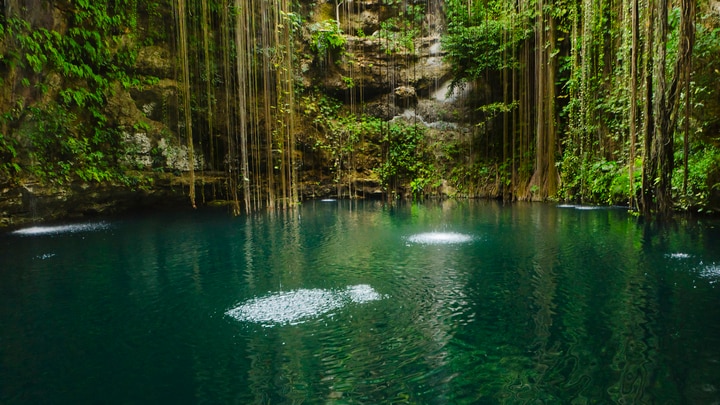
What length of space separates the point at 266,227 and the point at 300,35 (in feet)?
30.5

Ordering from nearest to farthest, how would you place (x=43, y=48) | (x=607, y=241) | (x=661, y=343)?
(x=661, y=343)
(x=607, y=241)
(x=43, y=48)

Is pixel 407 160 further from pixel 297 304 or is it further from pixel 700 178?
pixel 297 304

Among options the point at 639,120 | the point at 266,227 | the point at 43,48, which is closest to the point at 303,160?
the point at 266,227

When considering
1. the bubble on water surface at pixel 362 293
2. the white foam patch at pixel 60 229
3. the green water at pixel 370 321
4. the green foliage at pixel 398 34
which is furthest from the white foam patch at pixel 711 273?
the green foliage at pixel 398 34

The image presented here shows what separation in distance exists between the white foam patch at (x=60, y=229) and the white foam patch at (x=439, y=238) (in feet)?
21.7

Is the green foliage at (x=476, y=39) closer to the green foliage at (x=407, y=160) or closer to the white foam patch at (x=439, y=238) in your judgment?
the green foliage at (x=407, y=160)

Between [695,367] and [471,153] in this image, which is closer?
[695,367]

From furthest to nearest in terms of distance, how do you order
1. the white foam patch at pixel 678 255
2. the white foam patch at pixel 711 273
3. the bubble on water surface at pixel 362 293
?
the white foam patch at pixel 678 255, the white foam patch at pixel 711 273, the bubble on water surface at pixel 362 293

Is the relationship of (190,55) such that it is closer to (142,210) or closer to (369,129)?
(142,210)

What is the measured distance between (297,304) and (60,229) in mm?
7306

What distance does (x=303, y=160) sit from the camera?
1596cm

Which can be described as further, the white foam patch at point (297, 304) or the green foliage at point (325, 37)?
the green foliage at point (325, 37)

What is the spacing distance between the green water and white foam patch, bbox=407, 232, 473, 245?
9 cm

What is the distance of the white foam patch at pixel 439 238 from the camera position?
6683 millimetres
